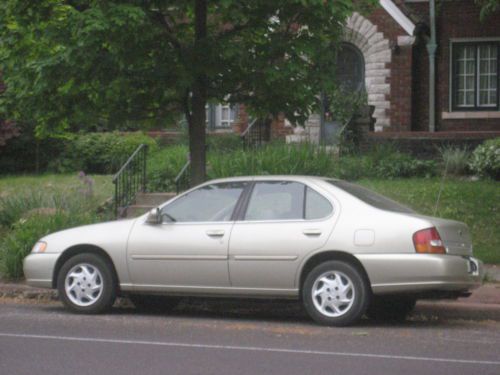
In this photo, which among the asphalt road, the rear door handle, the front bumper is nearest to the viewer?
the asphalt road

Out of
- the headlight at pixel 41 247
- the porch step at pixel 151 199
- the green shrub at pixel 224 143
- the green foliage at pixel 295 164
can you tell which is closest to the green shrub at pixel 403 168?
the green foliage at pixel 295 164

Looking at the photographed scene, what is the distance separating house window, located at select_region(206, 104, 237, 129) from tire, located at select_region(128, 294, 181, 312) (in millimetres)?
16001

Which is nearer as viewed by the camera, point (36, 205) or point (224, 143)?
point (36, 205)

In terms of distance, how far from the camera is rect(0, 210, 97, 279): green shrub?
13836 millimetres

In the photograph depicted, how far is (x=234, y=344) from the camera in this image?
917 centimetres

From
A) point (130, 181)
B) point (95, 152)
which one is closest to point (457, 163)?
point (130, 181)

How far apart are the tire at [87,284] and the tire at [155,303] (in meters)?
0.66

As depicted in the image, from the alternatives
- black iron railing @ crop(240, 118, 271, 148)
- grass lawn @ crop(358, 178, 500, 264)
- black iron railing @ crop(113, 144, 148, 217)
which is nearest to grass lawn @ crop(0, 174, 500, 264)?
grass lawn @ crop(358, 178, 500, 264)

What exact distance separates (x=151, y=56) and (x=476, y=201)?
6.48 meters

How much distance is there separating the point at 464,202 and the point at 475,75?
9.51 metres

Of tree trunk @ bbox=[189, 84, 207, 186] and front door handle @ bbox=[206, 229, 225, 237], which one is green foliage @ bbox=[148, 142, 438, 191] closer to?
tree trunk @ bbox=[189, 84, 207, 186]

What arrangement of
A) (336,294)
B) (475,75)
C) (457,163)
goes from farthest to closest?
(475,75)
(457,163)
(336,294)

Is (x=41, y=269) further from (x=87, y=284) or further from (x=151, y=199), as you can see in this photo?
(x=151, y=199)

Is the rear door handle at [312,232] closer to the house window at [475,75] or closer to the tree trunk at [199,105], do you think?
the tree trunk at [199,105]
